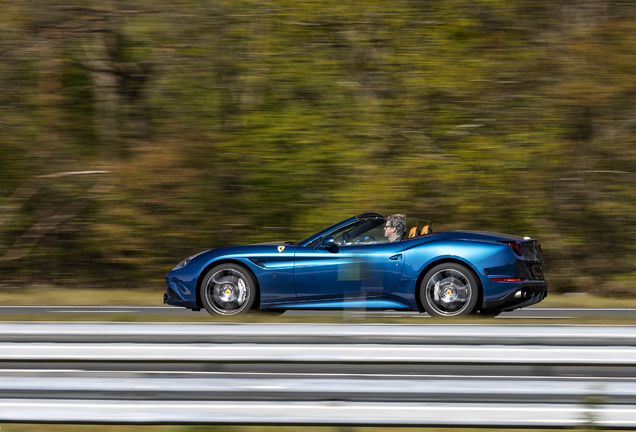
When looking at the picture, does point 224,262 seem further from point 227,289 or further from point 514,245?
point 514,245

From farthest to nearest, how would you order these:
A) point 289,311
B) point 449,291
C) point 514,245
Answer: point 289,311 → point 514,245 → point 449,291

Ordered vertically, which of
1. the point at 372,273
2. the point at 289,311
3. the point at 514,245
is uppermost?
the point at 514,245

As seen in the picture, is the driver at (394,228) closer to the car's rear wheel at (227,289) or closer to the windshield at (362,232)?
the windshield at (362,232)

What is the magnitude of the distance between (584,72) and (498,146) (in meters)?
1.98

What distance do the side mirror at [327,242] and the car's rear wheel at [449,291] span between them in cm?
103

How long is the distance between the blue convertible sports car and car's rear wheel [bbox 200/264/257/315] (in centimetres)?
1

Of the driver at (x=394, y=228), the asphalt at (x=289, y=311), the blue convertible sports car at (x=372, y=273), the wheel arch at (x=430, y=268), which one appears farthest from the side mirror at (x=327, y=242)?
the wheel arch at (x=430, y=268)

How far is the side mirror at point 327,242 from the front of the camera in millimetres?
7938

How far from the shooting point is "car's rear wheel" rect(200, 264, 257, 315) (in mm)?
8090

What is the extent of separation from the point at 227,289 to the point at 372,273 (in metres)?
1.58

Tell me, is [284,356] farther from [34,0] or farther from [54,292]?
[34,0]

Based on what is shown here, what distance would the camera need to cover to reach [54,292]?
12984 mm

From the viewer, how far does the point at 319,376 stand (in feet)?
13.0

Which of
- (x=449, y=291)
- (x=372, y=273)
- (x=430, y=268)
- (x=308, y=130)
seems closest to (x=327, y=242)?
(x=372, y=273)
